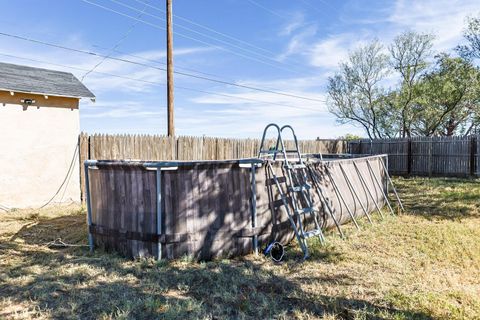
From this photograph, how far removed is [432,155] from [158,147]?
41.3 feet

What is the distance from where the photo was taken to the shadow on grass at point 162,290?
10.5 feet

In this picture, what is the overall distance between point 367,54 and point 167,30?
17424mm

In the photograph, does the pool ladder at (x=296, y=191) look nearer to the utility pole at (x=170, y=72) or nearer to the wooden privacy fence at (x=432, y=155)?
the utility pole at (x=170, y=72)

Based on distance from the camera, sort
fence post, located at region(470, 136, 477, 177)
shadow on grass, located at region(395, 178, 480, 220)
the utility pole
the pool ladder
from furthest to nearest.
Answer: fence post, located at region(470, 136, 477, 177), the utility pole, shadow on grass, located at region(395, 178, 480, 220), the pool ladder

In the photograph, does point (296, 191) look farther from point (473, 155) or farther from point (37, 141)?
point (473, 155)

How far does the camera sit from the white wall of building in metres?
8.68

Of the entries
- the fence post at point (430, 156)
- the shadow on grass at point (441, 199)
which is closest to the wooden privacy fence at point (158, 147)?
the shadow on grass at point (441, 199)

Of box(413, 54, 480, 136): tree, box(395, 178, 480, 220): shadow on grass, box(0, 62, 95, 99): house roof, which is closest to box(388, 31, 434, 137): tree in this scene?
box(413, 54, 480, 136): tree

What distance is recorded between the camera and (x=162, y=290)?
3658mm

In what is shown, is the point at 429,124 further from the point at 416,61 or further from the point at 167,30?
the point at 167,30

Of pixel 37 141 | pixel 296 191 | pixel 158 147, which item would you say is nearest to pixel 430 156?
pixel 158 147

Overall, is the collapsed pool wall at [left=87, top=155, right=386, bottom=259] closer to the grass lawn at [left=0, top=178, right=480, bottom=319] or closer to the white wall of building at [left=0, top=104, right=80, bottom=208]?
the grass lawn at [left=0, top=178, right=480, bottom=319]

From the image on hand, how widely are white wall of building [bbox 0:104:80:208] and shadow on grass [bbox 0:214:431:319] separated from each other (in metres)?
4.66

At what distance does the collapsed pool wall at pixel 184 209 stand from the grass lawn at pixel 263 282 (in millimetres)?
245
